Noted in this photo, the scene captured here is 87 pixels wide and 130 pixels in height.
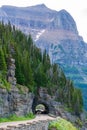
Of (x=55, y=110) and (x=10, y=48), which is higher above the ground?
(x=10, y=48)

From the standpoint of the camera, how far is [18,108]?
7806cm

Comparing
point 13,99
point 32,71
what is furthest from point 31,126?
point 32,71

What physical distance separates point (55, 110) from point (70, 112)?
230 inches

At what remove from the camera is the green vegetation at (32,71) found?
86.8 meters

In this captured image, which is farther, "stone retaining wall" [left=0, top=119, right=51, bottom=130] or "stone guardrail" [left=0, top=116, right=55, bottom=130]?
"stone retaining wall" [left=0, top=119, right=51, bottom=130]

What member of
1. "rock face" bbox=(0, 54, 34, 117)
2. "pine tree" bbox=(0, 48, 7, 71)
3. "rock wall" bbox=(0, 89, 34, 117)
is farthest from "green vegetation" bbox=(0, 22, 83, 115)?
"rock wall" bbox=(0, 89, 34, 117)

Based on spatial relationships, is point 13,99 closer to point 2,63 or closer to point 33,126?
point 2,63

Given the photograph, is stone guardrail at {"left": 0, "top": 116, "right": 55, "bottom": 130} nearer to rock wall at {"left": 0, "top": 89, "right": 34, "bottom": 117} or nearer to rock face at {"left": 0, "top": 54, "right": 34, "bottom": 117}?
rock wall at {"left": 0, "top": 89, "right": 34, "bottom": 117}

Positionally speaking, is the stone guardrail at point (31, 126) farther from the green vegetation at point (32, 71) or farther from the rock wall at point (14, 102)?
the green vegetation at point (32, 71)

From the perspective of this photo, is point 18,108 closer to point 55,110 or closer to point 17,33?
point 55,110

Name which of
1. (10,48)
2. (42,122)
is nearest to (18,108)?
(10,48)

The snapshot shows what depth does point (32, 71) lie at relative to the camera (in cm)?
10369

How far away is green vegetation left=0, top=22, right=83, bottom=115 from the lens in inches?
3416

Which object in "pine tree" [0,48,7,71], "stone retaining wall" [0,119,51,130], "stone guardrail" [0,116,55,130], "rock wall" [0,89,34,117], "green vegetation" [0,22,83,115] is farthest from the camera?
"green vegetation" [0,22,83,115]
